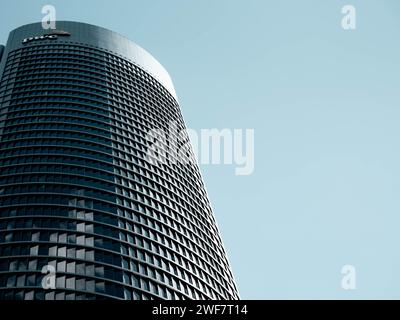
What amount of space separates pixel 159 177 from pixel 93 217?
20.1m

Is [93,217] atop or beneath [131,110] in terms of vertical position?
beneath

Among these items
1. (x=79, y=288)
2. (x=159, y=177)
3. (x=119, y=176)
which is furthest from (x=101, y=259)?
(x=159, y=177)

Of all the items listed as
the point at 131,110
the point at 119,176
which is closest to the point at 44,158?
the point at 119,176

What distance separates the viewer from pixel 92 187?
241ft

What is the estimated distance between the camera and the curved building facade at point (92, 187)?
59.8 meters

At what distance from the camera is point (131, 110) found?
9931 cm

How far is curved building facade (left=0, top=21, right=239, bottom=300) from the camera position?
59750 millimetres
